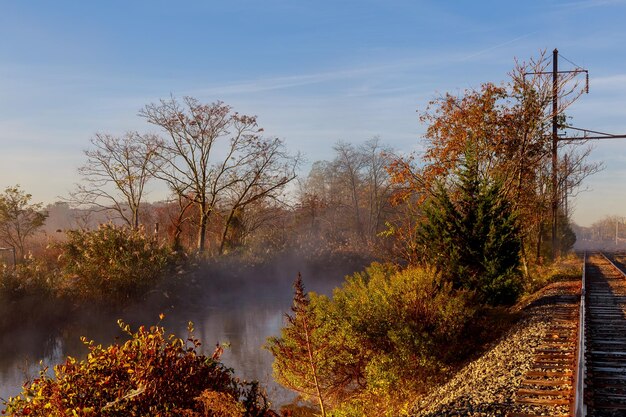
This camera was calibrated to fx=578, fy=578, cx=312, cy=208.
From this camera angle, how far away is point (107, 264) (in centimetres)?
2256

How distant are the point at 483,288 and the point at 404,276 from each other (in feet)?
13.0

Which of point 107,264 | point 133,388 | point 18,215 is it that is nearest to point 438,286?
point 133,388

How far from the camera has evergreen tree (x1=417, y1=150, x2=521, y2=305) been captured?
52.7 feet

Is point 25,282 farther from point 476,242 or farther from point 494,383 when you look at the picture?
point 494,383

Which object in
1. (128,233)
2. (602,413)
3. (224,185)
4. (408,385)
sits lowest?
(408,385)

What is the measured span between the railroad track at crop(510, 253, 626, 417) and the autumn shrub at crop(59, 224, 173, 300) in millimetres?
15835

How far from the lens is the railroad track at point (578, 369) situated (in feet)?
21.3

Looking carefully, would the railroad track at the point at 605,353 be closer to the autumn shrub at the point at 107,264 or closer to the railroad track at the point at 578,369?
the railroad track at the point at 578,369

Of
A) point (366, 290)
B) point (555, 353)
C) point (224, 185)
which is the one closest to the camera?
point (555, 353)

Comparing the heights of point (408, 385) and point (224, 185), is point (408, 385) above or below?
below

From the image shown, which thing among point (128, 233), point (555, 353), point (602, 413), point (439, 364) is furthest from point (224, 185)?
point (602, 413)

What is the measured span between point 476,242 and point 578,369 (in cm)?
937

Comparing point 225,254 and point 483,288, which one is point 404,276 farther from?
point 225,254

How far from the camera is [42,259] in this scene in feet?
85.0
